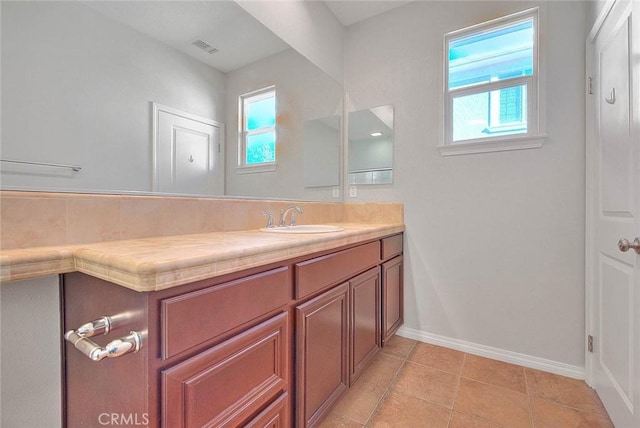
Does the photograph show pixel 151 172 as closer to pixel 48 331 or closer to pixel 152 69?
pixel 152 69

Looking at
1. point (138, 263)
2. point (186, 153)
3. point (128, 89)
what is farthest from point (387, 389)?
point (128, 89)

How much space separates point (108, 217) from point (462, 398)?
1881 millimetres

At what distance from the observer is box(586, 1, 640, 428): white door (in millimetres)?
1130

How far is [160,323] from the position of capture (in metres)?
0.64

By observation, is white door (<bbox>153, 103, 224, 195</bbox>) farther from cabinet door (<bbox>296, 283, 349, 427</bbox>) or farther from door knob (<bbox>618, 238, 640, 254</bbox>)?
door knob (<bbox>618, 238, 640, 254</bbox>)

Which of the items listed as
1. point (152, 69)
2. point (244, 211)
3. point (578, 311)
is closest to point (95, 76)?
point (152, 69)

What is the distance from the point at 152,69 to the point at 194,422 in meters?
1.26

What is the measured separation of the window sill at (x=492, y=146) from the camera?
5.77ft

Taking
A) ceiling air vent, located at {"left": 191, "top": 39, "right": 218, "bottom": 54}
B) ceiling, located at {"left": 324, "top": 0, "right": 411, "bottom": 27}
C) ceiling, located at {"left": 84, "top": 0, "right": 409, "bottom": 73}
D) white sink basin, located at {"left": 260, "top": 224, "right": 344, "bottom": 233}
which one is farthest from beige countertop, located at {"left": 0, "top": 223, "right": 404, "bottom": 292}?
ceiling, located at {"left": 324, "top": 0, "right": 411, "bottom": 27}

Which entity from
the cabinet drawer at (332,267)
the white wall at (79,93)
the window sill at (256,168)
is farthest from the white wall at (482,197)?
the white wall at (79,93)

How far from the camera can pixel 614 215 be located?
4.29 ft

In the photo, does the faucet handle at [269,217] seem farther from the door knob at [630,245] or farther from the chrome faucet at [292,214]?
the door knob at [630,245]

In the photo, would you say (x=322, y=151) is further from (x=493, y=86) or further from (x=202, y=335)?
(x=202, y=335)

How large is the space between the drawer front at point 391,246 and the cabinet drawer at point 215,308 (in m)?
1.07
